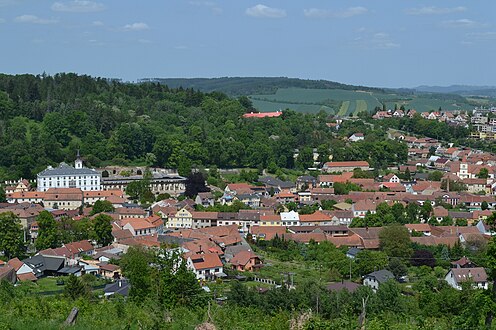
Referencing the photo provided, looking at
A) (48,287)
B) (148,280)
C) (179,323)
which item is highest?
(179,323)

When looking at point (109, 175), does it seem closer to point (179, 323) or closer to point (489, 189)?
point (489, 189)

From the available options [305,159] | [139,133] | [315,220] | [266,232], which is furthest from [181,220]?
[305,159]

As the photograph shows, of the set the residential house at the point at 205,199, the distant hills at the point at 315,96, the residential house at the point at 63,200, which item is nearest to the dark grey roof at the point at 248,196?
the residential house at the point at 205,199

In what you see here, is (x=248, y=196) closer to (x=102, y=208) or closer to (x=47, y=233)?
(x=102, y=208)

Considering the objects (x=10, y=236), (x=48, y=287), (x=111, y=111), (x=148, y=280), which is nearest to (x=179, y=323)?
(x=148, y=280)

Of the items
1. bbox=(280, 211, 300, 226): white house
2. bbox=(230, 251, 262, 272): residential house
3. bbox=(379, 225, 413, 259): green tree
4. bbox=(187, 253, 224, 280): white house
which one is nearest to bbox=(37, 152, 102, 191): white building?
bbox=(280, 211, 300, 226): white house
